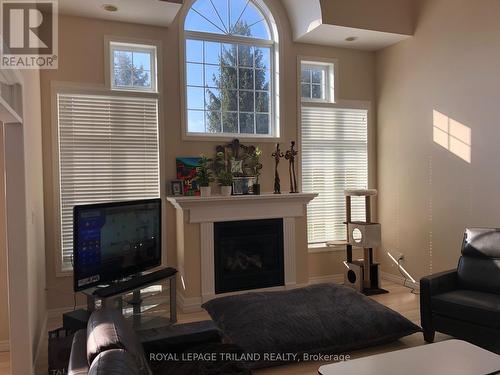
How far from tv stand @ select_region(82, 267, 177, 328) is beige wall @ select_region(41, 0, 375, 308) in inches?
32.9

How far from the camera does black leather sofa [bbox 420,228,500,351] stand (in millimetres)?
3252

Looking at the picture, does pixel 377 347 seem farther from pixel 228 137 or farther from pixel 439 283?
pixel 228 137

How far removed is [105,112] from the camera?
4.69m

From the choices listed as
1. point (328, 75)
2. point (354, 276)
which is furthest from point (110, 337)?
point (328, 75)

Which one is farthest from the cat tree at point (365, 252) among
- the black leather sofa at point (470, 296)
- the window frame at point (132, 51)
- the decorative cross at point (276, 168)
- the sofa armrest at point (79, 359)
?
the sofa armrest at point (79, 359)

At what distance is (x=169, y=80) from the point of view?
16.1 ft

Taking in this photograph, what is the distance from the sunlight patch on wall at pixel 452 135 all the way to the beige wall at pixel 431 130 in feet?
0.11

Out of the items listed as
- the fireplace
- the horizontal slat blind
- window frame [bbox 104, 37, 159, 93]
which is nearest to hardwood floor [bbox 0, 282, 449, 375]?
the fireplace

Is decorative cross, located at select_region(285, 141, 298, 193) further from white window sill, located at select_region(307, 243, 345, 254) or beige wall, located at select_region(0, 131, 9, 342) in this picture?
beige wall, located at select_region(0, 131, 9, 342)

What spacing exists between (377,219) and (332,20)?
109 inches

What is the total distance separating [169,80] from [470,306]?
381 cm

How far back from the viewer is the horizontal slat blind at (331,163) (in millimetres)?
5652

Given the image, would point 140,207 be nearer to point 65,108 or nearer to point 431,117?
point 65,108

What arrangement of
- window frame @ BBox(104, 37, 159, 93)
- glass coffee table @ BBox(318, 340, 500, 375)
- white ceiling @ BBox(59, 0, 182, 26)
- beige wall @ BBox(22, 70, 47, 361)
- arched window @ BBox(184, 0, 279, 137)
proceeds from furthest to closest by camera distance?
arched window @ BBox(184, 0, 279, 137) → window frame @ BBox(104, 37, 159, 93) → white ceiling @ BBox(59, 0, 182, 26) → beige wall @ BBox(22, 70, 47, 361) → glass coffee table @ BBox(318, 340, 500, 375)
